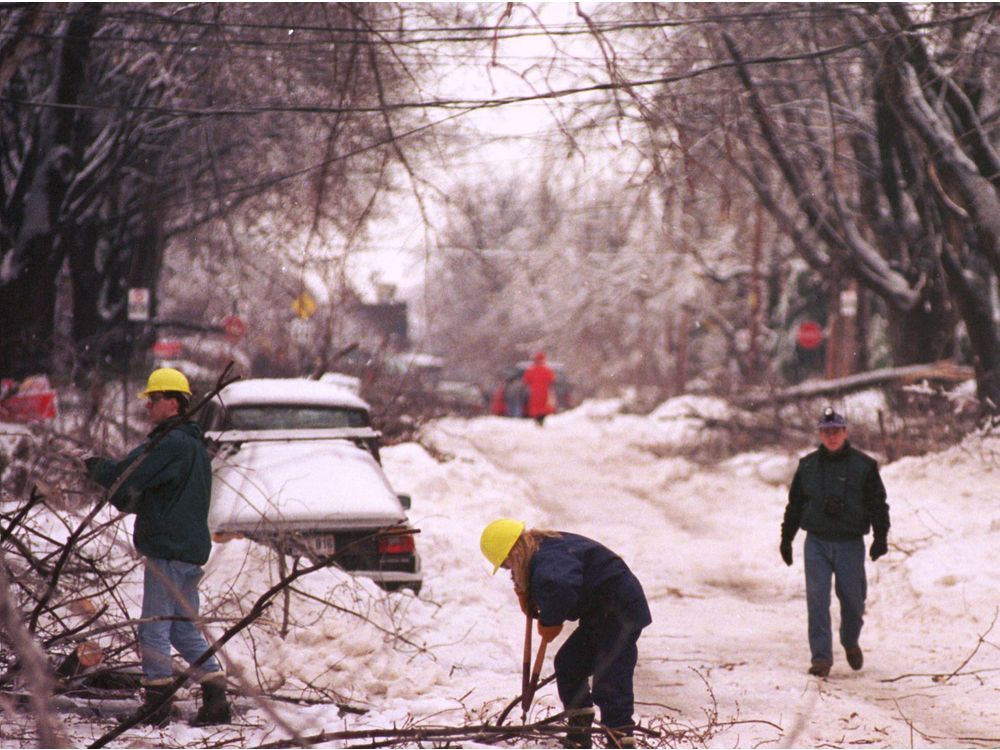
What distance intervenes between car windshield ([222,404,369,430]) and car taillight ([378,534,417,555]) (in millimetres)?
1789

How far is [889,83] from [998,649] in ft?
21.7

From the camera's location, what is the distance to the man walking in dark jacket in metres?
7.95

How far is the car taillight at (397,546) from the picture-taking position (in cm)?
849

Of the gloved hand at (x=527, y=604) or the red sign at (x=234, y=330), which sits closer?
the gloved hand at (x=527, y=604)

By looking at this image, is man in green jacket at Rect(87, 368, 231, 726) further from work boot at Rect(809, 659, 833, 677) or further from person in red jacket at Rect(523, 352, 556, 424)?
person in red jacket at Rect(523, 352, 556, 424)

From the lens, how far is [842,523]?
797 cm

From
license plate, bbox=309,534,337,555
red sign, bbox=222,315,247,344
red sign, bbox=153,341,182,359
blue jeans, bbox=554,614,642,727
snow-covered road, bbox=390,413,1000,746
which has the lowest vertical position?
snow-covered road, bbox=390,413,1000,746

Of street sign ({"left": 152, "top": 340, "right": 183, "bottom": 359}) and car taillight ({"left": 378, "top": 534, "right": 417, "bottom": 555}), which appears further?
street sign ({"left": 152, "top": 340, "right": 183, "bottom": 359})

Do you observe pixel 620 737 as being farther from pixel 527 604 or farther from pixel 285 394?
pixel 285 394

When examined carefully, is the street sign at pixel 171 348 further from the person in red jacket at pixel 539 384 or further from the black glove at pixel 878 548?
the black glove at pixel 878 548

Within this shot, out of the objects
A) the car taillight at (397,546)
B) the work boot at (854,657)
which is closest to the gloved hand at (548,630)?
the car taillight at (397,546)

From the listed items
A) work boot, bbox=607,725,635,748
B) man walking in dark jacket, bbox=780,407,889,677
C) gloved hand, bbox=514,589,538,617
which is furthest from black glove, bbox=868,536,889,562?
gloved hand, bbox=514,589,538,617

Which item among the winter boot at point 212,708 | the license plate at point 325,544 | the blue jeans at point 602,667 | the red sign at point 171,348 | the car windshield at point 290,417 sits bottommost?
the winter boot at point 212,708

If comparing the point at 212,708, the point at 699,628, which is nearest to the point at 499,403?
the point at 699,628
